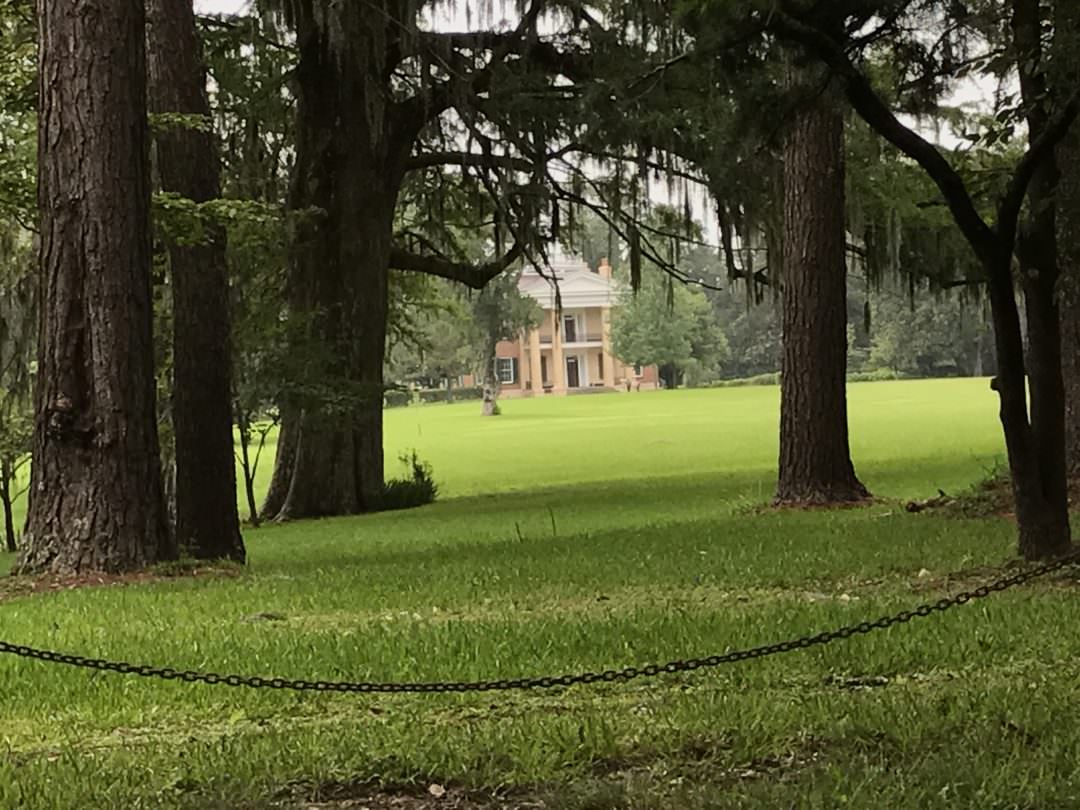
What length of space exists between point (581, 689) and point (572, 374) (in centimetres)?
7122

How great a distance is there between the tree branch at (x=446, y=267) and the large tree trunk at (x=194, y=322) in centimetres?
900

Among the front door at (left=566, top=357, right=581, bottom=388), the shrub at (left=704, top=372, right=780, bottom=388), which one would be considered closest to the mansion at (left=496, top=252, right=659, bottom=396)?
the front door at (left=566, top=357, right=581, bottom=388)

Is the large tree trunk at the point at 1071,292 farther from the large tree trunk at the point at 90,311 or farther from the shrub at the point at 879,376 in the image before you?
the shrub at the point at 879,376

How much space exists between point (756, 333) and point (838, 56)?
69.8 m

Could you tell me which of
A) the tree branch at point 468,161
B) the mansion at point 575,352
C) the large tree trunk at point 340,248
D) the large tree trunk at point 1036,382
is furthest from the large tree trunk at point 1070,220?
the mansion at point 575,352

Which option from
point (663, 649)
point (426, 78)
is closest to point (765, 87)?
point (663, 649)

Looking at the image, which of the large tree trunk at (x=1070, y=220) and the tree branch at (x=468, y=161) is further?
the tree branch at (x=468, y=161)

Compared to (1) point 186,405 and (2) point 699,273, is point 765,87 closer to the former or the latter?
(1) point 186,405

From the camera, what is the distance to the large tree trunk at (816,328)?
11.5 meters

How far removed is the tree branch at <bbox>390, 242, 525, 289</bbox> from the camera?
62.5ft

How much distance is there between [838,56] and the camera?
6.13m

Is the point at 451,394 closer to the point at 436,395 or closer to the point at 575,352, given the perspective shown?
the point at 436,395

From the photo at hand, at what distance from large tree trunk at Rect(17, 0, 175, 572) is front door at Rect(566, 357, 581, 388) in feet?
217

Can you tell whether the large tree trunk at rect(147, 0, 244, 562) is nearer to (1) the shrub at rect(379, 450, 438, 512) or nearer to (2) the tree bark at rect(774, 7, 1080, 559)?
(2) the tree bark at rect(774, 7, 1080, 559)
